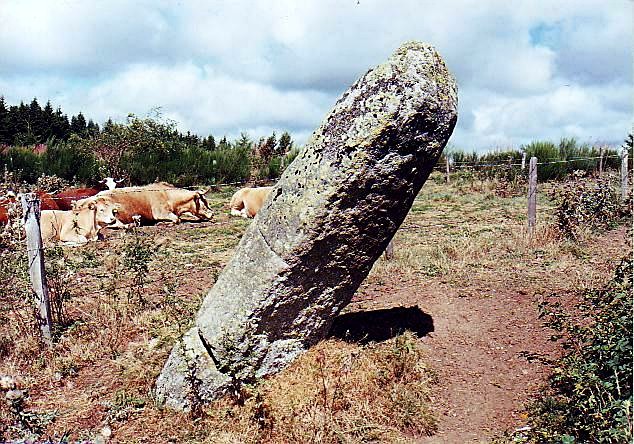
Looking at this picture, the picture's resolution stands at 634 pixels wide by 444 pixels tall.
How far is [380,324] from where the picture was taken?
218 inches

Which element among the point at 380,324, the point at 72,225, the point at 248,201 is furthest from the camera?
the point at 248,201

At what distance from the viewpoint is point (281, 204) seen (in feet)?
13.6

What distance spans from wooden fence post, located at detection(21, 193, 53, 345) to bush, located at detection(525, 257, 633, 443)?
4.19 metres

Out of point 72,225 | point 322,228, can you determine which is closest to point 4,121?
point 72,225

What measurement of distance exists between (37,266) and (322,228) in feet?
9.78

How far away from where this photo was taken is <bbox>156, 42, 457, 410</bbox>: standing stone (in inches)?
152

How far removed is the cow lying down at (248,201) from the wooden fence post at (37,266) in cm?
861

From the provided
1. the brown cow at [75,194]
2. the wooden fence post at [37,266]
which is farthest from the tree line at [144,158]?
the wooden fence post at [37,266]

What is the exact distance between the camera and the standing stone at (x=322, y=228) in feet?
12.7

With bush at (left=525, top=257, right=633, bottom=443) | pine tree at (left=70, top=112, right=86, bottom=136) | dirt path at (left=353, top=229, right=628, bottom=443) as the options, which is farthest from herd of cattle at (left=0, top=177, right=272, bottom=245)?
pine tree at (left=70, top=112, right=86, bottom=136)

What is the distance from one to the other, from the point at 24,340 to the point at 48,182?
8.96 metres

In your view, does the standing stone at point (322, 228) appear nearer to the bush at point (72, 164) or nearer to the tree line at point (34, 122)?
the bush at point (72, 164)

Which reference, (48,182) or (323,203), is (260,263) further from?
(48,182)

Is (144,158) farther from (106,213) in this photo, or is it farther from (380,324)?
(380,324)
